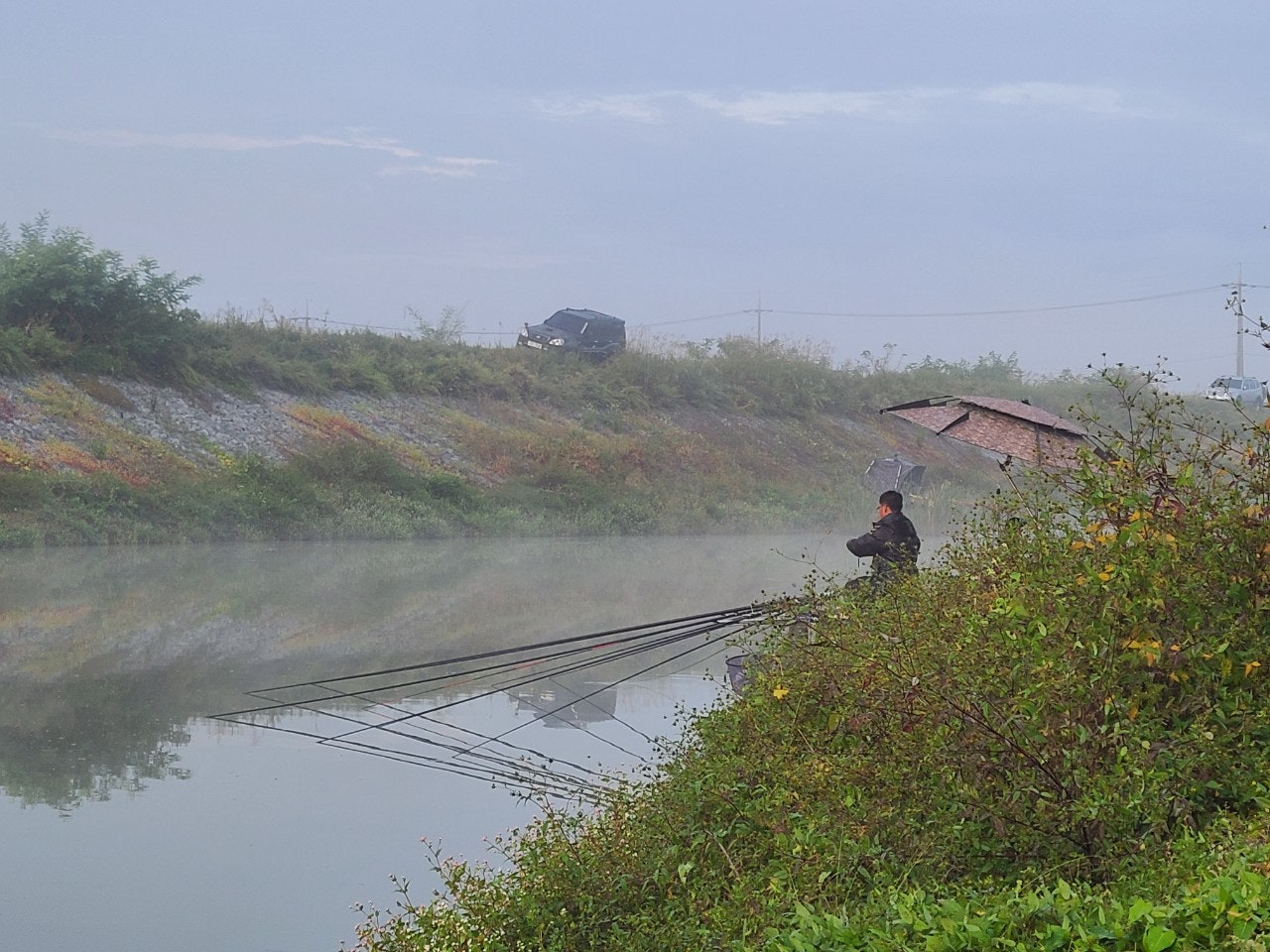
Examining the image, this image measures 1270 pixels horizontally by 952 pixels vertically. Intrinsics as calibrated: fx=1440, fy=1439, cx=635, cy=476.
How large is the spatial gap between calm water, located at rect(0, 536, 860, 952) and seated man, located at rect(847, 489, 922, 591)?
0.61m

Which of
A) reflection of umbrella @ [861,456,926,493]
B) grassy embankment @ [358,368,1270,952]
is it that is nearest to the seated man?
grassy embankment @ [358,368,1270,952]

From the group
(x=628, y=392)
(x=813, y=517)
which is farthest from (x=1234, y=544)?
(x=628, y=392)

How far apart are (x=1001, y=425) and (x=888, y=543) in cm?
158

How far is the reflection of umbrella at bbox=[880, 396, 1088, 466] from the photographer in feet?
37.1

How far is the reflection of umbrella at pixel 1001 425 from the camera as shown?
11320mm

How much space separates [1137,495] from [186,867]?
552 cm

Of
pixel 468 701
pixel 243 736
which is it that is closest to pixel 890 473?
pixel 468 701

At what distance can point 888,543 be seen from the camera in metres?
11.1

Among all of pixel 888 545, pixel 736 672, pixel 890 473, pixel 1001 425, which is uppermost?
pixel 1001 425

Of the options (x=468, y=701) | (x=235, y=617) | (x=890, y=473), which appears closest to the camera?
(x=468, y=701)

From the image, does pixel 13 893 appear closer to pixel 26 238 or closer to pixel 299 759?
pixel 299 759

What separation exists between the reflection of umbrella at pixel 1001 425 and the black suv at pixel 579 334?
4019 centimetres

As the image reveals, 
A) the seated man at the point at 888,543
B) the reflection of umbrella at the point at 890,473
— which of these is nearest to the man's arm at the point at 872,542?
the seated man at the point at 888,543

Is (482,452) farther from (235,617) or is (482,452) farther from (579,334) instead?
(235,617)
